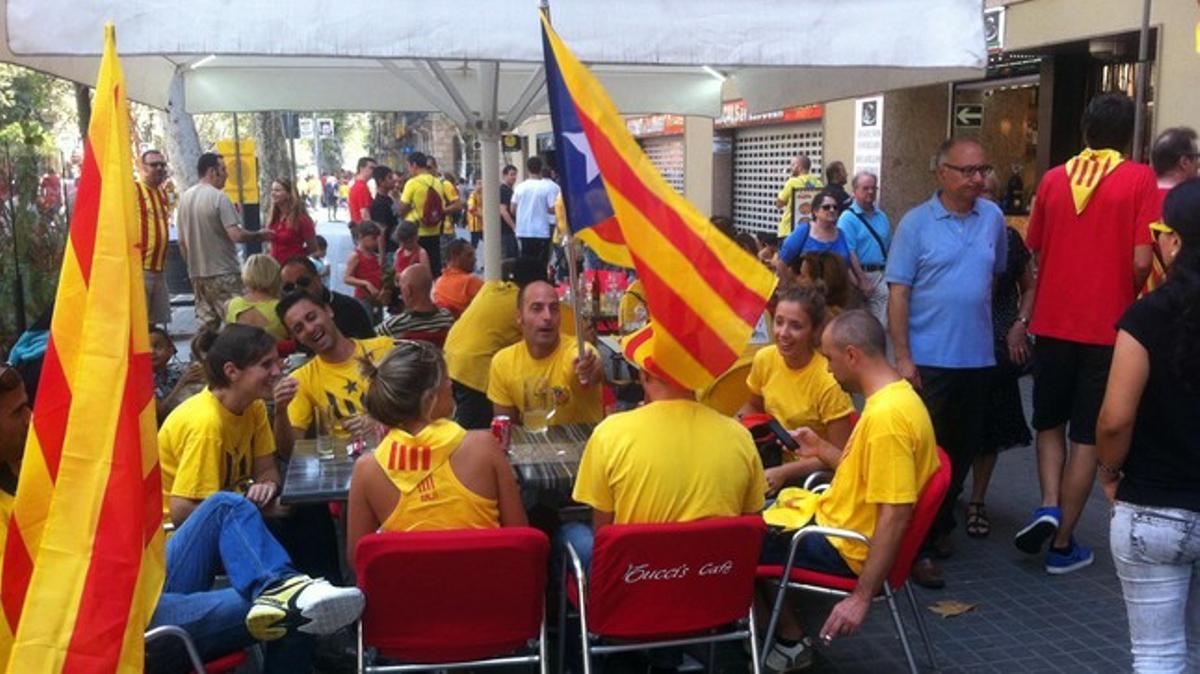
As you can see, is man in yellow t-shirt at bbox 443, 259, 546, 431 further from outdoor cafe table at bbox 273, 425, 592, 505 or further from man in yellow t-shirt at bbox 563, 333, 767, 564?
man in yellow t-shirt at bbox 563, 333, 767, 564

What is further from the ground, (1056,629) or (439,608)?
(439,608)

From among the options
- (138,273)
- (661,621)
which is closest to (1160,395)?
(661,621)

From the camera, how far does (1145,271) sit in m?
4.47

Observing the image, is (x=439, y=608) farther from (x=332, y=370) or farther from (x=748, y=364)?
(x=748, y=364)

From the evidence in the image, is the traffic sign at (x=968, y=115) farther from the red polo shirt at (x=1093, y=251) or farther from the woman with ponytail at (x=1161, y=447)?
the woman with ponytail at (x=1161, y=447)

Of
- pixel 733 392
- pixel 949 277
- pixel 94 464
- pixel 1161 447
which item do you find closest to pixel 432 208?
pixel 733 392

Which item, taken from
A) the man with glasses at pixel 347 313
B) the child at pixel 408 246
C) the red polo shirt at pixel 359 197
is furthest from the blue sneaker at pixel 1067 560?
the red polo shirt at pixel 359 197

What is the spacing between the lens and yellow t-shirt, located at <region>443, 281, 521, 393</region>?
5270 millimetres

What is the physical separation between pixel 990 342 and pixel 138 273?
382 centimetres

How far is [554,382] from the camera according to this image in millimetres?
4504

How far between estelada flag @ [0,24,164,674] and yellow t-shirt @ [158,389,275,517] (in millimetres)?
1575

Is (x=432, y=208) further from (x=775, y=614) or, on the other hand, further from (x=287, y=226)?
(x=775, y=614)

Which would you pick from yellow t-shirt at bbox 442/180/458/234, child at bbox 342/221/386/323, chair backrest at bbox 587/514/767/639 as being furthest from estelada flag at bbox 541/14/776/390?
yellow t-shirt at bbox 442/180/458/234

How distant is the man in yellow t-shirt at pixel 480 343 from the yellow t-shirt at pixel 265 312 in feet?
3.41
